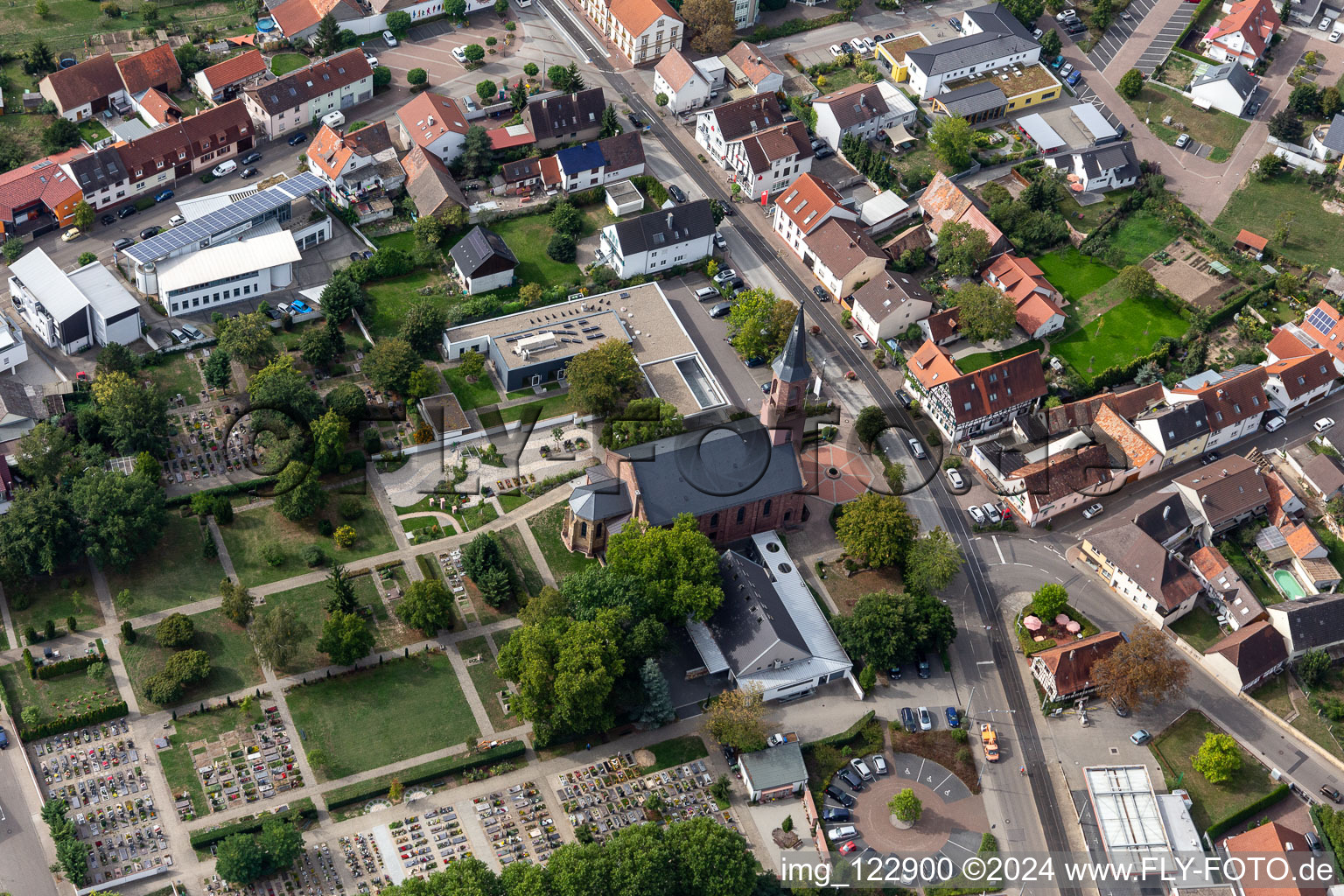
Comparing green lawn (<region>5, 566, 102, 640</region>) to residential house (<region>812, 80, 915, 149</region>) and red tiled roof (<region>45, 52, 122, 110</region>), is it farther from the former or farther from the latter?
residential house (<region>812, 80, 915, 149</region>)

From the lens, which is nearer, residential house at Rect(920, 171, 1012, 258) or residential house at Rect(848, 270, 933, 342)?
residential house at Rect(848, 270, 933, 342)

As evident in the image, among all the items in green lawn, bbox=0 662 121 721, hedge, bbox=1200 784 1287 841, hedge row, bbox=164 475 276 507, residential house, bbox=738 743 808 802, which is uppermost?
hedge row, bbox=164 475 276 507

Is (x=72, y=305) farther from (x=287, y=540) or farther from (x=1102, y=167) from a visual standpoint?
(x=1102, y=167)

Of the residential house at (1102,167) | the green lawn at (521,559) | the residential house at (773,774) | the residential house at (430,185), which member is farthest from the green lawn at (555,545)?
the residential house at (1102,167)

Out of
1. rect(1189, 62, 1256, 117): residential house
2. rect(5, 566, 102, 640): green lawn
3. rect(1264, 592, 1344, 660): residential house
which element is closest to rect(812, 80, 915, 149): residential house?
rect(1189, 62, 1256, 117): residential house

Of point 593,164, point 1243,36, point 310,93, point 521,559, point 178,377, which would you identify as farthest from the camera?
point 1243,36

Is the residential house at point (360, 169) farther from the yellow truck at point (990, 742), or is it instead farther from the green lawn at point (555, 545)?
the yellow truck at point (990, 742)

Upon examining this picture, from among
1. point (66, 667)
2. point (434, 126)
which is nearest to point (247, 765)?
point (66, 667)
